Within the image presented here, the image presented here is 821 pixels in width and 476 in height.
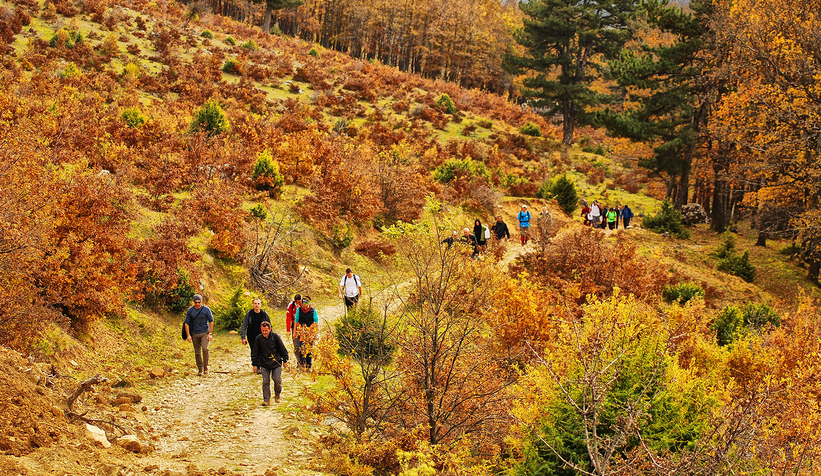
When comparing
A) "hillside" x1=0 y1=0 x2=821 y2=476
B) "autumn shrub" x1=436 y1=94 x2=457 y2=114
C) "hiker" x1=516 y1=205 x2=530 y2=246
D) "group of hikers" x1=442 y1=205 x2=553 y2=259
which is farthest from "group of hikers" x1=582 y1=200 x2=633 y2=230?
"autumn shrub" x1=436 y1=94 x2=457 y2=114

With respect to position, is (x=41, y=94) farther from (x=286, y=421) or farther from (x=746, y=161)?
(x=746, y=161)

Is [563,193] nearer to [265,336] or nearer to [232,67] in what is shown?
[232,67]

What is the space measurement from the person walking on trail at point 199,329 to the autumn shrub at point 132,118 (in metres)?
10.4

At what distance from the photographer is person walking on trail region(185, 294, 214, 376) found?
9125mm

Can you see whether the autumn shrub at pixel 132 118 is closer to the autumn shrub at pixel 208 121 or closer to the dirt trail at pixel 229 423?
the autumn shrub at pixel 208 121

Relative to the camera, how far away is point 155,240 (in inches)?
455

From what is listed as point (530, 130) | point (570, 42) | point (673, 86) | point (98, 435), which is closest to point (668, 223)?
point (673, 86)

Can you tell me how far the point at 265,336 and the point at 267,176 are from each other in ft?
30.4

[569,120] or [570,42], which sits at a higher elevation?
[570,42]

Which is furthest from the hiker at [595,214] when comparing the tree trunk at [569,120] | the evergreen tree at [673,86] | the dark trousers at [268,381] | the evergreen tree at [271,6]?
the evergreen tree at [271,6]

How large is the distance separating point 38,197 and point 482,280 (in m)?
8.38

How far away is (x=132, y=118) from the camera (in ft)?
56.3

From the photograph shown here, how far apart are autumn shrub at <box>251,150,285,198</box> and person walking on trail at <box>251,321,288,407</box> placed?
29.2ft

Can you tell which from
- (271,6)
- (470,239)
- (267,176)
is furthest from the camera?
(271,6)
